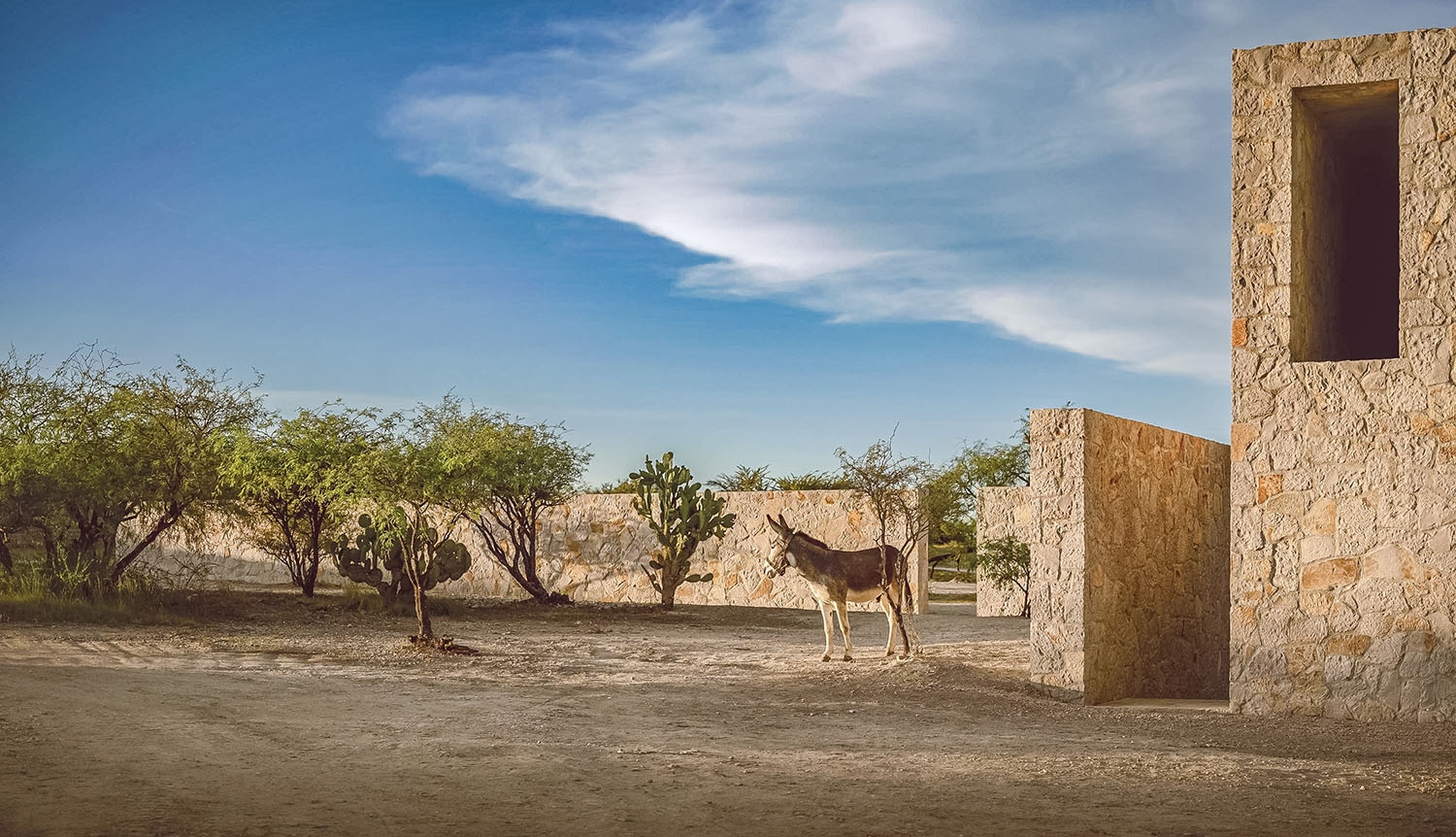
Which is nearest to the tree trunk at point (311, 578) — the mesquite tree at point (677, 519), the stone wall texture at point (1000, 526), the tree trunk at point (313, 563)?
the tree trunk at point (313, 563)

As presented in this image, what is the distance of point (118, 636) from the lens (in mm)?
15148

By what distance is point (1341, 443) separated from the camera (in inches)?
390

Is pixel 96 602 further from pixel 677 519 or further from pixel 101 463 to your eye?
pixel 677 519

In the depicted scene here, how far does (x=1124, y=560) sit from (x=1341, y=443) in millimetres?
2281

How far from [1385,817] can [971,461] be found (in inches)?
1119

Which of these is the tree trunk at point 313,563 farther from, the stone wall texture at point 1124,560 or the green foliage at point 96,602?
the stone wall texture at point 1124,560

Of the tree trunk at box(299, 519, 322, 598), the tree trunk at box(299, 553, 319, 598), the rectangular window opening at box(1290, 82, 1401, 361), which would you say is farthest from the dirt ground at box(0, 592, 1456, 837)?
the tree trunk at box(299, 553, 319, 598)

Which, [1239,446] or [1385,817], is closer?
[1385,817]

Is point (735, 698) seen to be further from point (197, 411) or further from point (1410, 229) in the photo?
point (197, 411)

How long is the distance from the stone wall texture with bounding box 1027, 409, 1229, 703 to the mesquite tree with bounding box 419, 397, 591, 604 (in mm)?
10102

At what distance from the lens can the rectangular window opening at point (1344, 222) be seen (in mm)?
10383

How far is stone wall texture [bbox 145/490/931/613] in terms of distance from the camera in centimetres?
2206

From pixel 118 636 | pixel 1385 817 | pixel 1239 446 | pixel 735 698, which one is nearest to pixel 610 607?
pixel 118 636

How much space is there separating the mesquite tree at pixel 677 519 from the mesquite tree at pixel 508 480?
1.51 m
